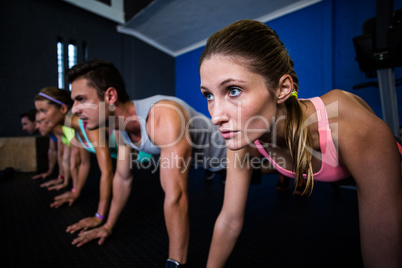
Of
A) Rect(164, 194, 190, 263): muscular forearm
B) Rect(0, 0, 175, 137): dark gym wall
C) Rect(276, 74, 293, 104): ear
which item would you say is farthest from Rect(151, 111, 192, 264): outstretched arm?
Rect(0, 0, 175, 137): dark gym wall

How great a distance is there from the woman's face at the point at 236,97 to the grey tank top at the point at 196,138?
463 mm

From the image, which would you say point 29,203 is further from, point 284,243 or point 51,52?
point 51,52

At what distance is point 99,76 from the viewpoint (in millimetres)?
1077

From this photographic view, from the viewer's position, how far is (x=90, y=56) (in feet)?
13.2

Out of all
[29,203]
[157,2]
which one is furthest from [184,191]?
[157,2]

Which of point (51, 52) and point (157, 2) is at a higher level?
point (157, 2)

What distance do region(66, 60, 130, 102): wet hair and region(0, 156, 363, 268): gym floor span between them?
28.3 inches

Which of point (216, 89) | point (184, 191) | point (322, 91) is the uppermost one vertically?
point (322, 91)

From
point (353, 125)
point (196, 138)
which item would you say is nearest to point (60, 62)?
point (196, 138)

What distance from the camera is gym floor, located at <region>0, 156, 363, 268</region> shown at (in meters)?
0.95

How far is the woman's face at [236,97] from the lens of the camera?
1.63 ft

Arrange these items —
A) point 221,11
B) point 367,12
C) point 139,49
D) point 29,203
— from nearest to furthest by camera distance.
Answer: point 29,203 < point 367,12 < point 221,11 < point 139,49

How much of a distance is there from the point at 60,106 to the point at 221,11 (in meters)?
2.38

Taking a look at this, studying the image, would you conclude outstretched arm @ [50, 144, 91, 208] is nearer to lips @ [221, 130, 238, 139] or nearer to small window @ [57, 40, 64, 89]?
lips @ [221, 130, 238, 139]
